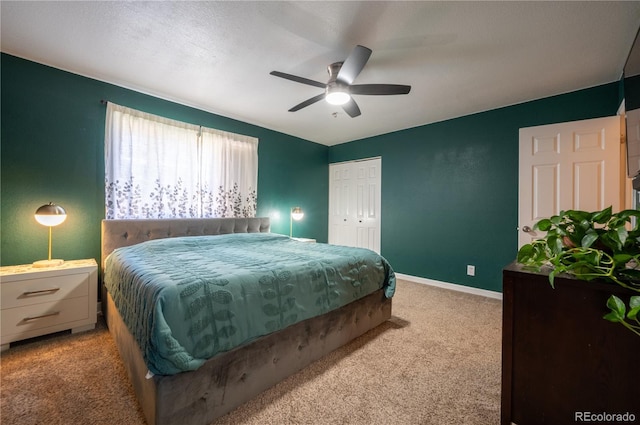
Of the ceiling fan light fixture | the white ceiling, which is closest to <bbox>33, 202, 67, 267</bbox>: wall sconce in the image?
the white ceiling

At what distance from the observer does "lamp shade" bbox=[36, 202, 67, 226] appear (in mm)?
2221

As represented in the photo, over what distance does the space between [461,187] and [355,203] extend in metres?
1.90

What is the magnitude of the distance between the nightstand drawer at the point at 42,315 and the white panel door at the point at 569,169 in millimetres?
4518

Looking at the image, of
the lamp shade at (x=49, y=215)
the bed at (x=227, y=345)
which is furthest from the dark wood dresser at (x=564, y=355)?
the lamp shade at (x=49, y=215)

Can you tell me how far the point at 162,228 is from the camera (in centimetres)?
302

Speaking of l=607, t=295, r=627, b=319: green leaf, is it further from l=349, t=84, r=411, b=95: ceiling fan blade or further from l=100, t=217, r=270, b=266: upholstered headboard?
l=100, t=217, r=270, b=266: upholstered headboard

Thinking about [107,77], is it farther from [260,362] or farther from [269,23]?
[260,362]

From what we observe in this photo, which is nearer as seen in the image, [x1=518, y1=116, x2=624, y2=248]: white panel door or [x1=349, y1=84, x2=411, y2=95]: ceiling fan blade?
[x1=349, y1=84, x2=411, y2=95]: ceiling fan blade

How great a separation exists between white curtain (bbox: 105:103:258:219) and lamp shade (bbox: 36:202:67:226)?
1.58 ft

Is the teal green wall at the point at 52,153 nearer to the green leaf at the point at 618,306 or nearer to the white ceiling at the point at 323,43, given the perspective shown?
the white ceiling at the point at 323,43

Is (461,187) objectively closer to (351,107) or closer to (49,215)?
(351,107)

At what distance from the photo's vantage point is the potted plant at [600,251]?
0.79 metres

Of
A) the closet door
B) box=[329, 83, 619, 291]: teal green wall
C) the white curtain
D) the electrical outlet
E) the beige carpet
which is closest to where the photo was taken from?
the beige carpet

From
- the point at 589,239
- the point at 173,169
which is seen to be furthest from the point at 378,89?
the point at 173,169
